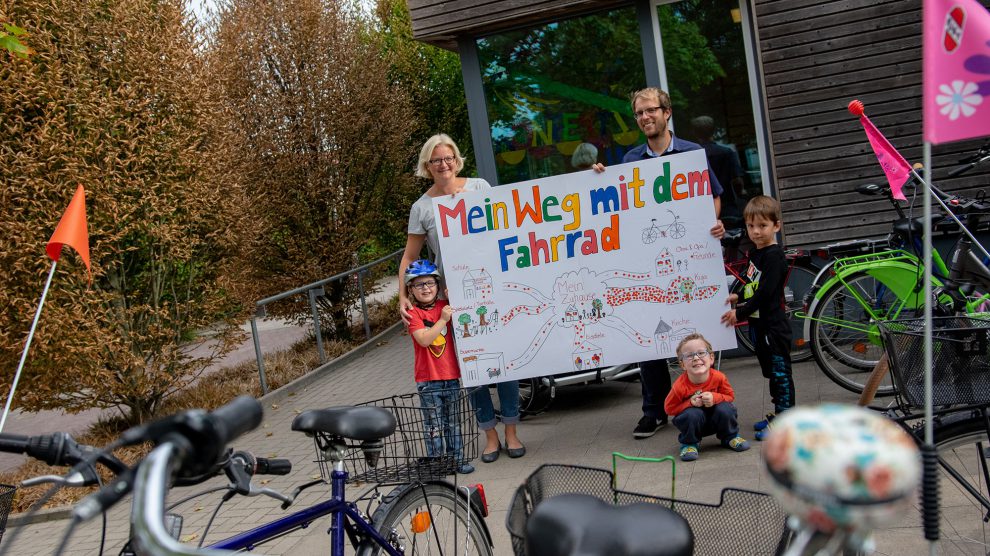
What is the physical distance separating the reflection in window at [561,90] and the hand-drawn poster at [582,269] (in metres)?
2.48

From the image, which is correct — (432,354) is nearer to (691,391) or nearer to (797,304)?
(691,391)

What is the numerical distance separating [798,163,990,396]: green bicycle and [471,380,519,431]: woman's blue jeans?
2233 millimetres

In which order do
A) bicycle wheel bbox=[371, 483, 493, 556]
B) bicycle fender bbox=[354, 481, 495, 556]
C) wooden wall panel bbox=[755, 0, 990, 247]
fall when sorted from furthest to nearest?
wooden wall panel bbox=[755, 0, 990, 247]
bicycle wheel bbox=[371, 483, 493, 556]
bicycle fender bbox=[354, 481, 495, 556]

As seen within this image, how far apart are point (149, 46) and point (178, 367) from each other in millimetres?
3076

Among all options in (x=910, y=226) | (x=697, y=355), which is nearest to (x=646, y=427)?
(x=697, y=355)

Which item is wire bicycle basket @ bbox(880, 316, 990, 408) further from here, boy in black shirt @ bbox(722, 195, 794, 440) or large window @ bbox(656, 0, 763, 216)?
large window @ bbox(656, 0, 763, 216)

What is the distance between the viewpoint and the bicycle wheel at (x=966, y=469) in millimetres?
3139

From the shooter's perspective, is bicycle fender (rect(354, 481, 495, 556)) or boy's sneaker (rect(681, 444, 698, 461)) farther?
boy's sneaker (rect(681, 444, 698, 461))

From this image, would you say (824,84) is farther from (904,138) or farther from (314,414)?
(314,414)

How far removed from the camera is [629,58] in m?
8.11

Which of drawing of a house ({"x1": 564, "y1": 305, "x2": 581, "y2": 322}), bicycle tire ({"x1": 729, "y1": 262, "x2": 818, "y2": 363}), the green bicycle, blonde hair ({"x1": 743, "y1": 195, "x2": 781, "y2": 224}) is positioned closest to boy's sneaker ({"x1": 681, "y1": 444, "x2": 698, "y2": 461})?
drawing of a house ({"x1": 564, "y1": 305, "x2": 581, "y2": 322})

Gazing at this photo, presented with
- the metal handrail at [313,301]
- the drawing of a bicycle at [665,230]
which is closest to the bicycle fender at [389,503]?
the drawing of a bicycle at [665,230]

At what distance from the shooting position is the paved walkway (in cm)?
493

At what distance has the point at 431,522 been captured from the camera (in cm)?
344
